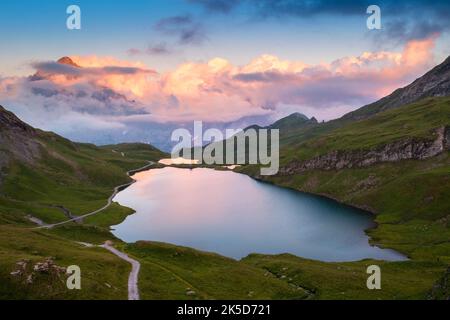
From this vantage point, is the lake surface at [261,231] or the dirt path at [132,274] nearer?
the dirt path at [132,274]

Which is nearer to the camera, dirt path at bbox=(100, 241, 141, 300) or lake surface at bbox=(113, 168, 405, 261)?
dirt path at bbox=(100, 241, 141, 300)

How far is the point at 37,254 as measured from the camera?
82.2 metres

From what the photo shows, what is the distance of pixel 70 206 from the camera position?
193 m

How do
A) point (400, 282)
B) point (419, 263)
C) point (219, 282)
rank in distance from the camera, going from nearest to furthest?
1. point (219, 282)
2. point (400, 282)
3. point (419, 263)

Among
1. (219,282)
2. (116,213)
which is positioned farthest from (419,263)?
(116,213)

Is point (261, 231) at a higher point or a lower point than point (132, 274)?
higher

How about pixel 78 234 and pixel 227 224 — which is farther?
pixel 227 224

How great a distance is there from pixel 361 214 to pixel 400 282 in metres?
111

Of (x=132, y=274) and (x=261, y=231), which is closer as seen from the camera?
(x=132, y=274)
